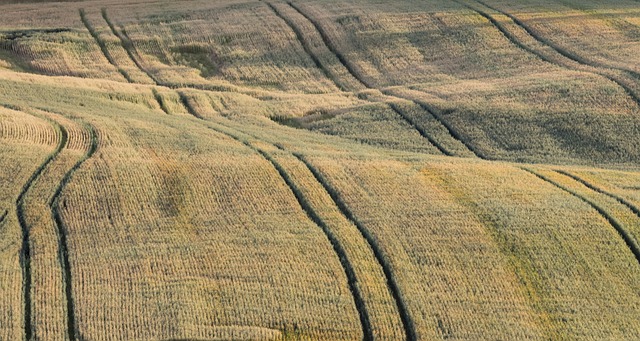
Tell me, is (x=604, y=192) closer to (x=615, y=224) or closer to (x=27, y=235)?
(x=615, y=224)

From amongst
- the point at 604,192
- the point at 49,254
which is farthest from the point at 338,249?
the point at 604,192

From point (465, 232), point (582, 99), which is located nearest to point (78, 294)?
point (465, 232)

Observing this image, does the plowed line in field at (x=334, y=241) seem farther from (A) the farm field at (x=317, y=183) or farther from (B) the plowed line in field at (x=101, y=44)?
(B) the plowed line in field at (x=101, y=44)

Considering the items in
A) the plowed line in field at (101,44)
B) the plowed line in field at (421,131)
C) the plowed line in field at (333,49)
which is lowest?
the plowed line in field at (101,44)

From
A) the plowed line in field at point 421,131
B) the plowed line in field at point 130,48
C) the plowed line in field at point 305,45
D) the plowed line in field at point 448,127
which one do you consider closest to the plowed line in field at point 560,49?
the plowed line in field at point 448,127

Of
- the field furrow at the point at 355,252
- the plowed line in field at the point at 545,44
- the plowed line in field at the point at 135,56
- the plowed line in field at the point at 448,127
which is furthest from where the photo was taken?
the plowed line in field at the point at 135,56

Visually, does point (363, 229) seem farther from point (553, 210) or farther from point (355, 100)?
point (355, 100)
